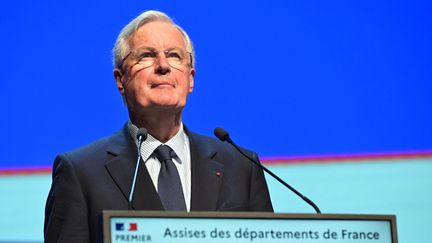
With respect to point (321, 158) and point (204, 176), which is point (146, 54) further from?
point (321, 158)

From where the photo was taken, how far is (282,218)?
1777 mm

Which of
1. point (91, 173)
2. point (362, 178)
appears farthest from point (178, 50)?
point (362, 178)

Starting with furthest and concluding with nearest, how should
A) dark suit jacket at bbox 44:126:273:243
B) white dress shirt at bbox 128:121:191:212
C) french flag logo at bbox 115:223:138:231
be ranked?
1. white dress shirt at bbox 128:121:191:212
2. dark suit jacket at bbox 44:126:273:243
3. french flag logo at bbox 115:223:138:231

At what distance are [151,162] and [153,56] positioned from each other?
1.09 ft

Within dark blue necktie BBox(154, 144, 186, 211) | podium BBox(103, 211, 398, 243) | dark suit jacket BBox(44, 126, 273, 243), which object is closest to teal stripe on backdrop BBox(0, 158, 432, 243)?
dark suit jacket BBox(44, 126, 273, 243)

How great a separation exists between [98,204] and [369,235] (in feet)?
2.57

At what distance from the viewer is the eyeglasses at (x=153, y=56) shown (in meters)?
2.36

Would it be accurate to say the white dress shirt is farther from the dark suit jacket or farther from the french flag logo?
the french flag logo

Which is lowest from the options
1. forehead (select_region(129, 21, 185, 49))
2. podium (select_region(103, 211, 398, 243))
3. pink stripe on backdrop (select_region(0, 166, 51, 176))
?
podium (select_region(103, 211, 398, 243))

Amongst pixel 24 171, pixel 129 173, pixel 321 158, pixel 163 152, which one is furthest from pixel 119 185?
pixel 321 158

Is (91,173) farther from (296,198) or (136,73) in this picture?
(296,198)

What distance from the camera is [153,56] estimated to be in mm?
2371

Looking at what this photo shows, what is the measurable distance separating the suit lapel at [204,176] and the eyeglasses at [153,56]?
0.25 m

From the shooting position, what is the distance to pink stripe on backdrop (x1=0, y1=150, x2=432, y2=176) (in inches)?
117
